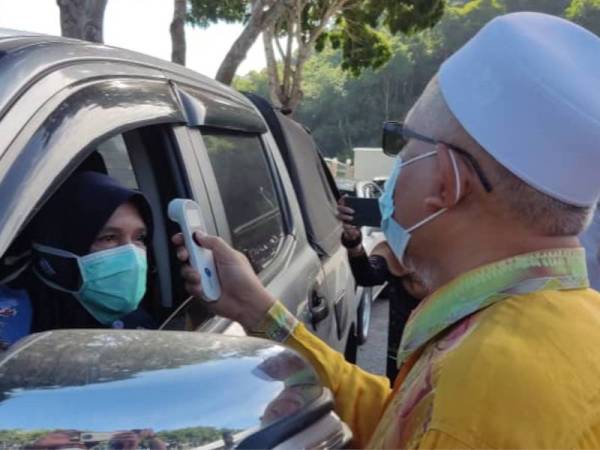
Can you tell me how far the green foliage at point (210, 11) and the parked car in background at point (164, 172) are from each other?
14016mm

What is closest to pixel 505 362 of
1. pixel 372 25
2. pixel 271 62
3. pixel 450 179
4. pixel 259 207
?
pixel 450 179

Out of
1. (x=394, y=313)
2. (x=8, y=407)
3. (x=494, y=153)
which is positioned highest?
(x=494, y=153)

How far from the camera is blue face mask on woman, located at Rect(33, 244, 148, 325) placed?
2.19 m

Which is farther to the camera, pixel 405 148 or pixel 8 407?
pixel 405 148

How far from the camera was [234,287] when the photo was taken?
1987 mm

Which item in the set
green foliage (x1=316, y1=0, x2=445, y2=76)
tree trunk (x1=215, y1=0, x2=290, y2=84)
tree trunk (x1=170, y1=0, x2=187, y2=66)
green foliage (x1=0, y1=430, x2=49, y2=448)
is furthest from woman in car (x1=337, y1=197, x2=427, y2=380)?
green foliage (x1=316, y1=0, x2=445, y2=76)

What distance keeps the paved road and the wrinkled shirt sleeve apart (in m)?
5.02

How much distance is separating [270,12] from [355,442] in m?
13.4

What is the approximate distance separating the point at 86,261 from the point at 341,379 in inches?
29.7

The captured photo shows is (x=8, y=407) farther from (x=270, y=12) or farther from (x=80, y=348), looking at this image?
(x=270, y=12)

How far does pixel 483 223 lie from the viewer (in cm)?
139

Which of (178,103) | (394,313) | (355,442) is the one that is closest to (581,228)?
(355,442)

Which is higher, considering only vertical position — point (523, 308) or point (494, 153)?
point (494, 153)

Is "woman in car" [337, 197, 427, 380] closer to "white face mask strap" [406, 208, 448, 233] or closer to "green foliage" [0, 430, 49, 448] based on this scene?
"white face mask strap" [406, 208, 448, 233]
